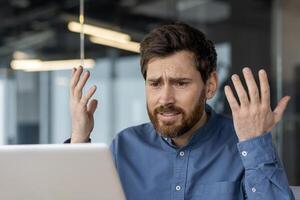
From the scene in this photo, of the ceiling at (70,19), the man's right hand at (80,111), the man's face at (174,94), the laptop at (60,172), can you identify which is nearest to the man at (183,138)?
the man's face at (174,94)

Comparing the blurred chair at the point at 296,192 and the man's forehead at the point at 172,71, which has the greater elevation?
the man's forehead at the point at 172,71

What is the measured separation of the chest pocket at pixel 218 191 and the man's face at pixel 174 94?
0.52ft

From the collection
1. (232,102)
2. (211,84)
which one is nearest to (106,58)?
(211,84)

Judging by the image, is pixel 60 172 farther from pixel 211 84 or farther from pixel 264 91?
pixel 211 84

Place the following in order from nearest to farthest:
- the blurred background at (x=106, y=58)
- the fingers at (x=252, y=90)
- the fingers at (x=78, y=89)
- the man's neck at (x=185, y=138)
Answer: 1. the fingers at (x=252, y=90)
2. the man's neck at (x=185, y=138)
3. the fingers at (x=78, y=89)
4. the blurred background at (x=106, y=58)

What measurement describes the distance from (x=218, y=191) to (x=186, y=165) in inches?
4.7

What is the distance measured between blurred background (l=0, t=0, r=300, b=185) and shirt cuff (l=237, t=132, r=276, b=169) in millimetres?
4955

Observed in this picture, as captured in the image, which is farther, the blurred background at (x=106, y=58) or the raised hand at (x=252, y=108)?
the blurred background at (x=106, y=58)

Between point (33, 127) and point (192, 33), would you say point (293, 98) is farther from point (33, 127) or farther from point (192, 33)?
point (192, 33)

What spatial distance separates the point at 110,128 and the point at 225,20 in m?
1.80

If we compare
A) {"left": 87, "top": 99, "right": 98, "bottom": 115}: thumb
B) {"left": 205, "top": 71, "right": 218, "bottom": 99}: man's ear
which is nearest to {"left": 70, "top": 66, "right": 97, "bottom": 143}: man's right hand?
{"left": 87, "top": 99, "right": 98, "bottom": 115}: thumb

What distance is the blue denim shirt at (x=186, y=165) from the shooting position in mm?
1634

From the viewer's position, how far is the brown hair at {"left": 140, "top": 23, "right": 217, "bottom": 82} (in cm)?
164

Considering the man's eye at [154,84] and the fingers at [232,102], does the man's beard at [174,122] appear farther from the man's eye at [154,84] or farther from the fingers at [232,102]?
the fingers at [232,102]
